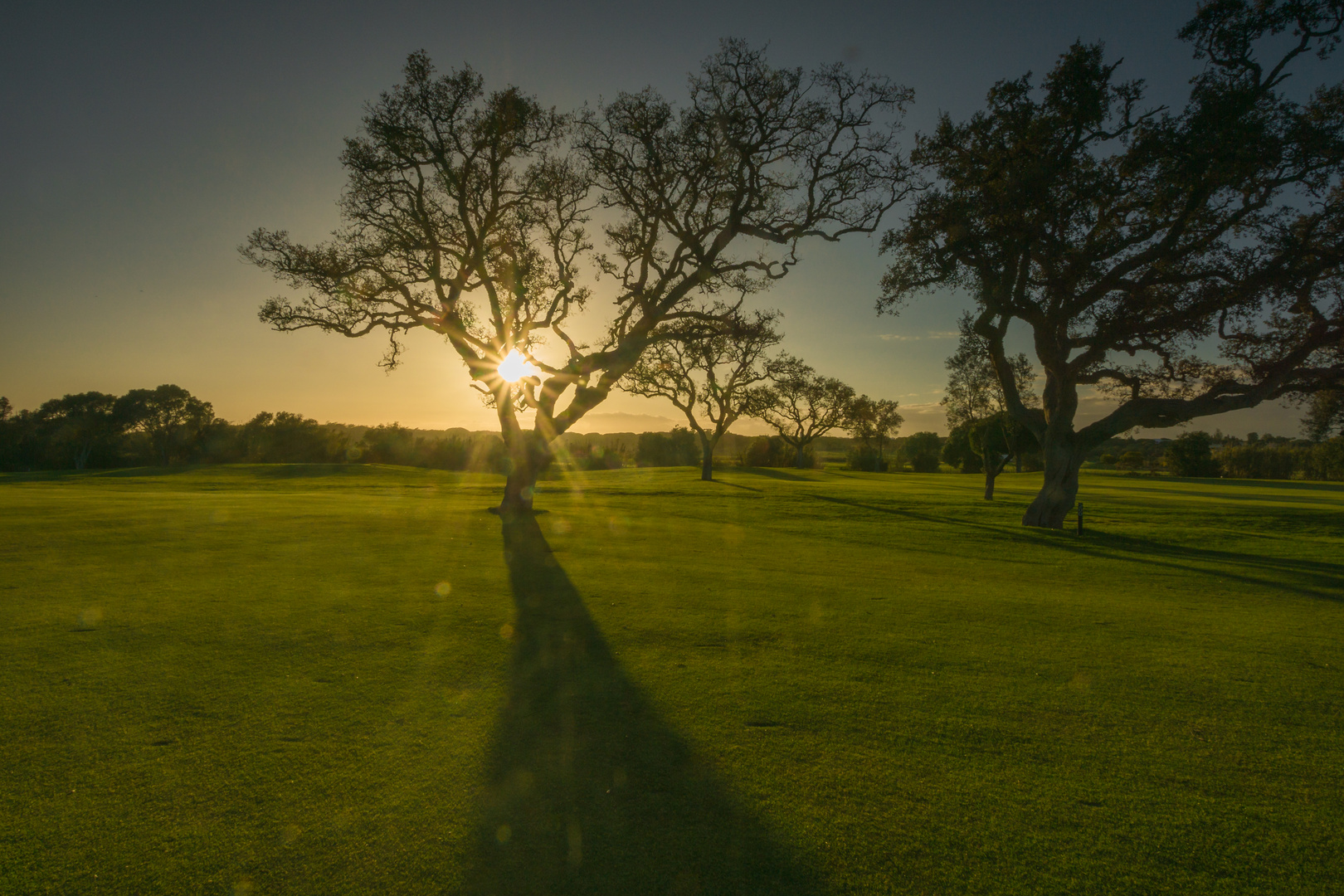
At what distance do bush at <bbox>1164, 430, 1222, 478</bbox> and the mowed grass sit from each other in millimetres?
69594

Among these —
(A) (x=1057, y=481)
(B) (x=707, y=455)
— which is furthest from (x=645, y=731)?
(B) (x=707, y=455)

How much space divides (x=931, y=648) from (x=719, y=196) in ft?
54.0

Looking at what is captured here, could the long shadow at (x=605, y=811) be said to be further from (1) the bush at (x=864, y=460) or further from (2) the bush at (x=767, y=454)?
(1) the bush at (x=864, y=460)

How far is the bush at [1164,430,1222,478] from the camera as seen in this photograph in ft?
206

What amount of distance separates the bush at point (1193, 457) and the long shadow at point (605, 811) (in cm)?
8047

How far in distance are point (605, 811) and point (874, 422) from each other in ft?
225

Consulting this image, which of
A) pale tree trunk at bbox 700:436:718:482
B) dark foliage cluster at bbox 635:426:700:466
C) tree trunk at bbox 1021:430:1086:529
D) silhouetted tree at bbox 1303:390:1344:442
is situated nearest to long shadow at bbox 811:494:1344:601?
tree trunk at bbox 1021:430:1086:529

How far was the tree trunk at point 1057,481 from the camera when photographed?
18.9m

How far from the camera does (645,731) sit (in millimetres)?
4344

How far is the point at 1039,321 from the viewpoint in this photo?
18.3 meters

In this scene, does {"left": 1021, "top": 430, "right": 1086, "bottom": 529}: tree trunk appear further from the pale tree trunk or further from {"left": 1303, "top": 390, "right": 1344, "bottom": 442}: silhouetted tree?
the pale tree trunk

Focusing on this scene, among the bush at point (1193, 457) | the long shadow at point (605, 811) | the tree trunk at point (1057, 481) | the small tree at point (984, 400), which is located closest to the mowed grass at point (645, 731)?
the long shadow at point (605, 811)

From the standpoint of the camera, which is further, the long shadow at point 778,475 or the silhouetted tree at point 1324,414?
the long shadow at point 778,475

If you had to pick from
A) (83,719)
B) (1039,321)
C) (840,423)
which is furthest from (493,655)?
(840,423)
